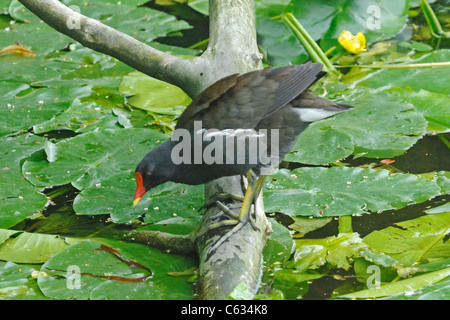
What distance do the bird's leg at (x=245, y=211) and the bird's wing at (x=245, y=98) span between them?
249 mm

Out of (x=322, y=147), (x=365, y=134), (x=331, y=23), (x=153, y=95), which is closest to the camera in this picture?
(x=322, y=147)

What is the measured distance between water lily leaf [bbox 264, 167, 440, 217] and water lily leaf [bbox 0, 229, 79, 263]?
3.00 ft

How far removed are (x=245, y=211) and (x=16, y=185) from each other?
1.15 m

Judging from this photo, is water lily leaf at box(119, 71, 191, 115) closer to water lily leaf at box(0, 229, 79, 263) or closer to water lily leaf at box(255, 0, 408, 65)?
water lily leaf at box(255, 0, 408, 65)

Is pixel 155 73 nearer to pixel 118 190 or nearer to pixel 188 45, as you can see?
pixel 118 190

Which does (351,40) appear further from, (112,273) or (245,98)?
(112,273)

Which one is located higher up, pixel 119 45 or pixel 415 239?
pixel 119 45

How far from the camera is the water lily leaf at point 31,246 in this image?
2469 millimetres

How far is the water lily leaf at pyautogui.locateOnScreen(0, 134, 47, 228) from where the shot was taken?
8.87 ft

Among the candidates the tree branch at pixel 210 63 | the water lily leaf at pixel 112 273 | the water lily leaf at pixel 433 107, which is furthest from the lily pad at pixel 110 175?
the water lily leaf at pixel 433 107

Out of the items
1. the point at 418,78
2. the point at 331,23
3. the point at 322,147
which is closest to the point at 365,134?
the point at 322,147

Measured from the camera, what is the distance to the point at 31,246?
2.53 meters

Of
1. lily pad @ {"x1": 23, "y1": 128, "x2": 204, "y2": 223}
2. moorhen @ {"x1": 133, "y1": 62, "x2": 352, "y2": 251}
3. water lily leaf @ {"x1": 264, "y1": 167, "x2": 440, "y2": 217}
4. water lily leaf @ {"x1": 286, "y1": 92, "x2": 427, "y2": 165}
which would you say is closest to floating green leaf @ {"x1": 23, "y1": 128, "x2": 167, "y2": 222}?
lily pad @ {"x1": 23, "y1": 128, "x2": 204, "y2": 223}
